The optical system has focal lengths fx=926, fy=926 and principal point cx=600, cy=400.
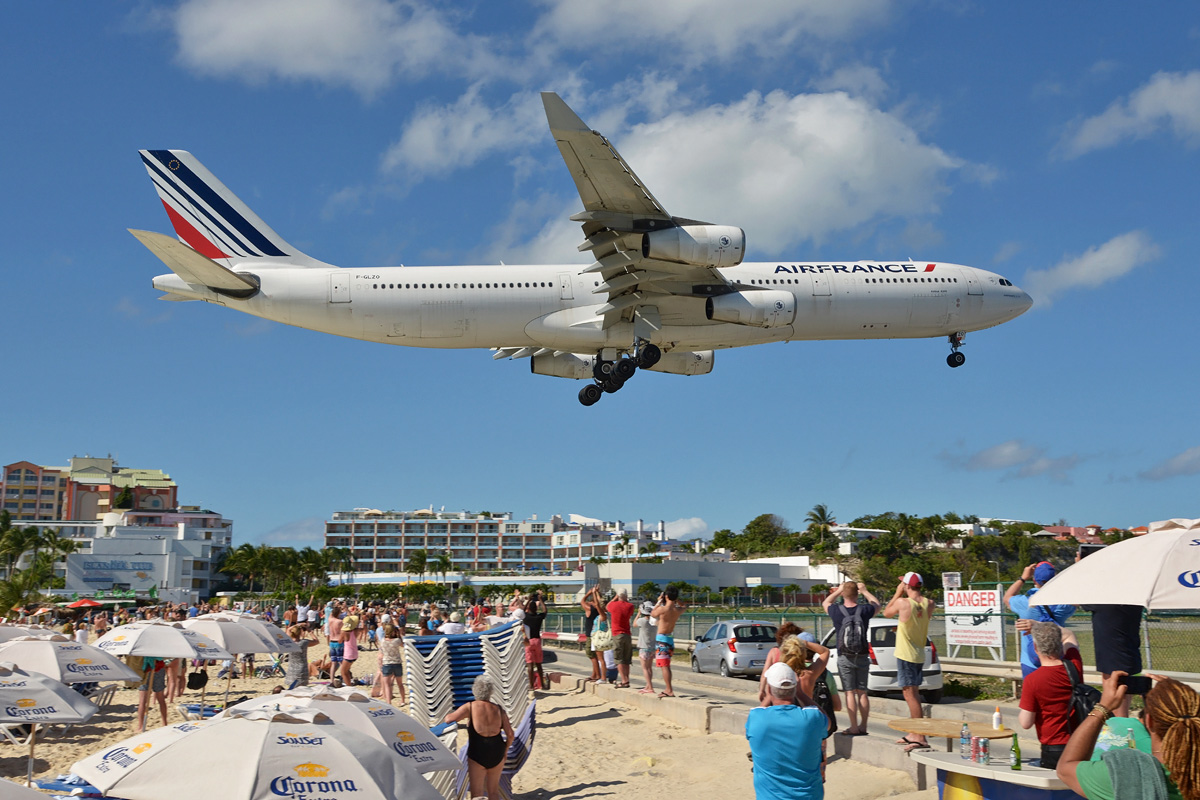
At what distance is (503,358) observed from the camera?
1052 inches

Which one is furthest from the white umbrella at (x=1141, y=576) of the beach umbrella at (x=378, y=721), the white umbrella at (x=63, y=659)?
the white umbrella at (x=63, y=659)

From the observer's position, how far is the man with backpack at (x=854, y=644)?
32.1 feet

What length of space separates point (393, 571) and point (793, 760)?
154m

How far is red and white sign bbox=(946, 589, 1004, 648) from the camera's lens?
58.7 ft

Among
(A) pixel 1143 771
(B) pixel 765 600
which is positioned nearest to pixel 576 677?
(A) pixel 1143 771

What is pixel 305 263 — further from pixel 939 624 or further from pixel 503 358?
pixel 939 624

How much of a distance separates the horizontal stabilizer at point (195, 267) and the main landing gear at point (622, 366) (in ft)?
28.5

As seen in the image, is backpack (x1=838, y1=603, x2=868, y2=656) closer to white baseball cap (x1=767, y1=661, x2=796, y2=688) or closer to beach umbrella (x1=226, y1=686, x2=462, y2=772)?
white baseball cap (x1=767, y1=661, x2=796, y2=688)

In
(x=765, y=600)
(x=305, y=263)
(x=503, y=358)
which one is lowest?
(x=765, y=600)

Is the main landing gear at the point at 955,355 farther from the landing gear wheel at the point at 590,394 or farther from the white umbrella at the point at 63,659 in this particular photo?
the white umbrella at the point at 63,659

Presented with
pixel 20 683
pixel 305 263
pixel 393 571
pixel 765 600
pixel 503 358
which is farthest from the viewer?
pixel 393 571

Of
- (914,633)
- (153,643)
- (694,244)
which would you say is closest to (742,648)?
(694,244)

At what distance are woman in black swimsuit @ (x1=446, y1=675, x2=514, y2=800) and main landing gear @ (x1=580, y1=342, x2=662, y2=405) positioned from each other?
51.2ft

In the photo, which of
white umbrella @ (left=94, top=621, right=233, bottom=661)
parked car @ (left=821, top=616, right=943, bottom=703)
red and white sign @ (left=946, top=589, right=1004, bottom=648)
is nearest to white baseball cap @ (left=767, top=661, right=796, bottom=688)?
parked car @ (left=821, top=616, right=943, bottom=703)
